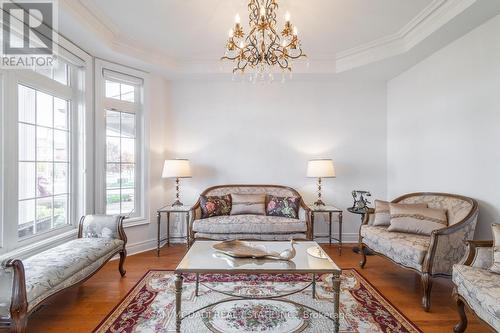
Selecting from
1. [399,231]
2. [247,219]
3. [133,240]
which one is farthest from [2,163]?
[399,231]

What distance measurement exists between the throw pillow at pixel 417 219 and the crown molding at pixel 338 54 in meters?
1.91

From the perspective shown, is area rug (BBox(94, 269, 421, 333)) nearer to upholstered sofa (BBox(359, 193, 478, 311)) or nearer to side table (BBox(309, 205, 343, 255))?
upholstered sofa (BBox(359, 193, 478, 311))

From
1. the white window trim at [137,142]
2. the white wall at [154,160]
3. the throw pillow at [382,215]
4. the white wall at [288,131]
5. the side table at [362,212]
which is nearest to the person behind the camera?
the throw pillow at [382,215]

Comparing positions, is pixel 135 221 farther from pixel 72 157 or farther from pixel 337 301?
pixel 337 301

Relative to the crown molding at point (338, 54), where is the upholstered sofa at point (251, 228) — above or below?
below

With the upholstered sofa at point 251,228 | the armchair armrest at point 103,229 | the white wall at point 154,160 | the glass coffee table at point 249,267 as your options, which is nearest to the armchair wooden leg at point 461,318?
the glass coffee table at point 249,267

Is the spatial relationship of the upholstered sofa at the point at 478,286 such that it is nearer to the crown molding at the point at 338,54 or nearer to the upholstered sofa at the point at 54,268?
the crown molding at the point at 338,54

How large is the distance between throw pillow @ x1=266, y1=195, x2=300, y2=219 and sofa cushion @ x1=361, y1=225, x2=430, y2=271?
97 cm

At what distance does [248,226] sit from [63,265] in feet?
6.56

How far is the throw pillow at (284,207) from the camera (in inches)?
150

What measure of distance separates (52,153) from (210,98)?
2317 mm

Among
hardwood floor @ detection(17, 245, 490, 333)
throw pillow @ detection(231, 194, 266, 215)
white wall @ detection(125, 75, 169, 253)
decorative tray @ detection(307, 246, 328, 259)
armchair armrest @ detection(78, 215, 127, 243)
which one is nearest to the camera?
hardwood floor @ detection(17, 245, 490, 333)

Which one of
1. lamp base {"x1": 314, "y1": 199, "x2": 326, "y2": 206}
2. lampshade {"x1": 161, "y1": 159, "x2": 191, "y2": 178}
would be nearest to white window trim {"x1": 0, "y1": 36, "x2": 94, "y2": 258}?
lampshade {"x1": 161, "y1": 159, "x2": 191, "y2": 178}

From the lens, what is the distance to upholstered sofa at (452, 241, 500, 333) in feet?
5.30
